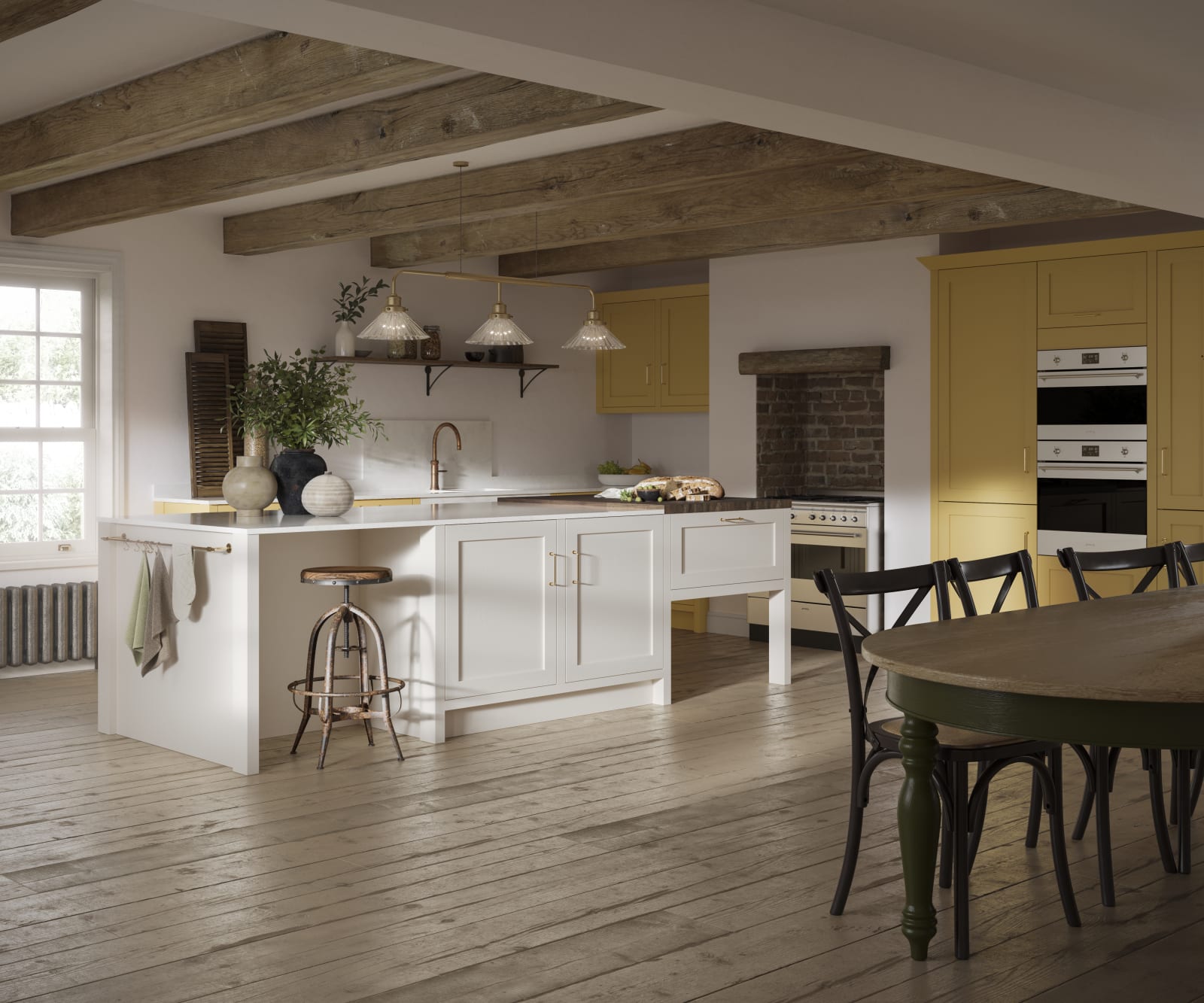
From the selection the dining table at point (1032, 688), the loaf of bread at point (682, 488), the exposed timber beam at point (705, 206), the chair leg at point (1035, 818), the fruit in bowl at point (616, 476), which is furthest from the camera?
the fruit in bowl at point (616, 476)

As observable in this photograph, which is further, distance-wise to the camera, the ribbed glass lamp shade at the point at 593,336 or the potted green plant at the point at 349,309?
the potted green plant at the point at 349,309

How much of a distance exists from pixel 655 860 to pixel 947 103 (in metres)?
2.40

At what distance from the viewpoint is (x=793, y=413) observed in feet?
27.8

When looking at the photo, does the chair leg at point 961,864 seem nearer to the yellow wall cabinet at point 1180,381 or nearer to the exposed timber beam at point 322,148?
the exposed timber beam at point 322,148

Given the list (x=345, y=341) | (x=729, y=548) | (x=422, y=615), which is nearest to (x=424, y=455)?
(x=345, y=341)

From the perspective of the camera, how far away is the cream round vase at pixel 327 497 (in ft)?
17.5

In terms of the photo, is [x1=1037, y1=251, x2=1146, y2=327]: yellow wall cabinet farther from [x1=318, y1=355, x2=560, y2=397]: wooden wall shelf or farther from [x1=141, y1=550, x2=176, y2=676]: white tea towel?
[x1=141, y1=550, x2=176, y2=676]: white tea towel

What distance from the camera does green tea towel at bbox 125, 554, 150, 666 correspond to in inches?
200

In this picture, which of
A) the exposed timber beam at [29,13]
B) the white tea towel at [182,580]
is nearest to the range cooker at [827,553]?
the white tea towel at [182,580]

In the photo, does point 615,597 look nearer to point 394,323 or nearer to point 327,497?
point 327,497

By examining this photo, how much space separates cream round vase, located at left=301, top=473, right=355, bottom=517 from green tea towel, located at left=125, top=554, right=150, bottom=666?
2.23 feet

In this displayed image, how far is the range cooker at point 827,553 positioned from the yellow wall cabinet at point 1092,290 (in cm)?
150

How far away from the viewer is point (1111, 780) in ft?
12.4

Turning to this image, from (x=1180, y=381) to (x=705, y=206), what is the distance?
2.51 metres
